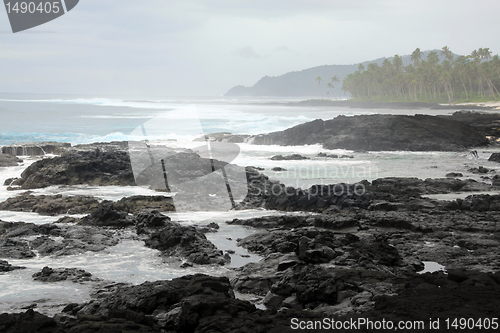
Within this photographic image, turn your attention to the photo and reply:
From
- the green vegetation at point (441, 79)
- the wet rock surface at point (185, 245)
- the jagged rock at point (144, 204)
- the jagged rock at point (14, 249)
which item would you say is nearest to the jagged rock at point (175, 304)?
Result: the wet rock surface at point (185, 245)

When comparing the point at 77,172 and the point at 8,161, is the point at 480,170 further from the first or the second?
the point at 8,161

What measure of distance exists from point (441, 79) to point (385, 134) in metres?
60.4

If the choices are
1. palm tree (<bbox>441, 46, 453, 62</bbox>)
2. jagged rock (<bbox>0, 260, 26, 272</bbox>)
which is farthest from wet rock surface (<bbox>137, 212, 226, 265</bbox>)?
palm tree (<bbox>441, 46, 453, 62</bbox>)

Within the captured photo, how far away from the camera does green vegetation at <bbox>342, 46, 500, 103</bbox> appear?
81438 millimetres

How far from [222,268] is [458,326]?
4413mm

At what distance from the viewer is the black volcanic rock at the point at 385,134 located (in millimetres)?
31391

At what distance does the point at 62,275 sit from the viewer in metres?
7.00

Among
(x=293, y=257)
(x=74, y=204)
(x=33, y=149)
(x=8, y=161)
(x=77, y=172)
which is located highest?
(x=33, y=149)

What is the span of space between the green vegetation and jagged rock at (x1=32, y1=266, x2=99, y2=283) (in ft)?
281

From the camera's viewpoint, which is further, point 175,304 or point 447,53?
point 447,53

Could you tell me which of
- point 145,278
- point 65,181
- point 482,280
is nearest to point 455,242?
point 482,280

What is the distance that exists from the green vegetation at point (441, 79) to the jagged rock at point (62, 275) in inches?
3373

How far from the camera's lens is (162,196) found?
45.4 ft

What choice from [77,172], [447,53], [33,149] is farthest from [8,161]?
[447,53]
